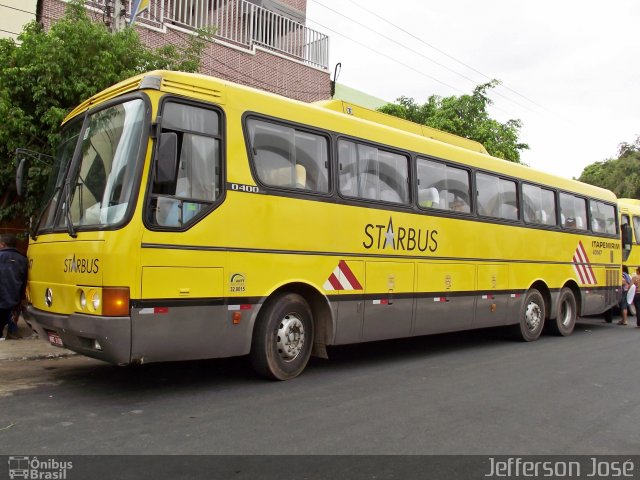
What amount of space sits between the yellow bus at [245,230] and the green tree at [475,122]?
10427mm

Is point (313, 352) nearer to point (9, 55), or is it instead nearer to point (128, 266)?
point (128, 266)

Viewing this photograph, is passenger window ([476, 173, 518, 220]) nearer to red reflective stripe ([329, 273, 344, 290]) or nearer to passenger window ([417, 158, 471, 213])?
passenger window ([417, 158, 471, 213])

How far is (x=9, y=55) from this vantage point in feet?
29.7

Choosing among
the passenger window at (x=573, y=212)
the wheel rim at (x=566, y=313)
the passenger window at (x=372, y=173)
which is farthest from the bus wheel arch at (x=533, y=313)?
the passenger window at (x=372, y=173)

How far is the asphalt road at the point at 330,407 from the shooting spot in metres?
4.39

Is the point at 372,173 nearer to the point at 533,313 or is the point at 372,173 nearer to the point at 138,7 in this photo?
the point at 533,313

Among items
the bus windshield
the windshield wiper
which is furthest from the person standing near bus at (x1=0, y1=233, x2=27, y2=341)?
the windshield wiper

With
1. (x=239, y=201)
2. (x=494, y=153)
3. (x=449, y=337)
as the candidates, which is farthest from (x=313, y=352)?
(x=494, y=153)

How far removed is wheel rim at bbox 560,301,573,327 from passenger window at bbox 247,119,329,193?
7.39m

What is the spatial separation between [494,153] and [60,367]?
52.4ft

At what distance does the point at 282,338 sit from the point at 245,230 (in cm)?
136

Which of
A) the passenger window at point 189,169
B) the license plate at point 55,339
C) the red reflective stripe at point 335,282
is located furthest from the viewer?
the red reflective stripe at point 335,282

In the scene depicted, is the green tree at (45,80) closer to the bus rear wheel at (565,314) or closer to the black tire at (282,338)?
the black tire at (282,338)
